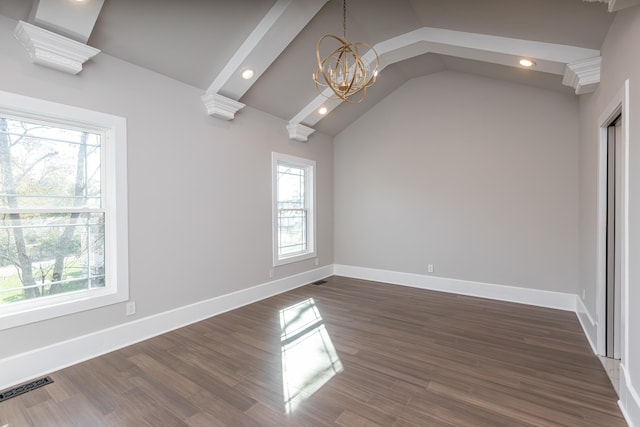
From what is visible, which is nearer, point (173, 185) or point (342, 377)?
point (342, 377)

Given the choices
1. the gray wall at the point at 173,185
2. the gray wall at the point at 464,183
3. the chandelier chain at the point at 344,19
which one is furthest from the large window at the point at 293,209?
the chandelier chain at the point at 344,19

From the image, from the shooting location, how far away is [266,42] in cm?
323

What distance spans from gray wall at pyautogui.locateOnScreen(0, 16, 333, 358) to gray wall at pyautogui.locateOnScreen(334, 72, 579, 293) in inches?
73.6

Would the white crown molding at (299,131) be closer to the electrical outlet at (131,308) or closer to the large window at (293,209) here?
the large window at (293,209)

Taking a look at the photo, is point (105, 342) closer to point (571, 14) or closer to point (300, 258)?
point (300, 258)

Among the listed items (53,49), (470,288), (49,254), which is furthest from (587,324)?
(53,49)

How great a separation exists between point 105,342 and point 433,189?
455 cm

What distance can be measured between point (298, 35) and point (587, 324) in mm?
4349

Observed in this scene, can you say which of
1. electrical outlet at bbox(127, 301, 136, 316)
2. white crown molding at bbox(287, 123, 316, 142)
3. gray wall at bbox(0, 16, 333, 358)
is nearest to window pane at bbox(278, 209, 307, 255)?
gray wall at bbox(0, 16, 333, 358)

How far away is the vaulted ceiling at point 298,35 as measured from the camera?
98.3 inches

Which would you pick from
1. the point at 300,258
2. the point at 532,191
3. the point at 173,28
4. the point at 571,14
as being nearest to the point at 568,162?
the point at 532,191

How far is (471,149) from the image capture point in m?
4.57

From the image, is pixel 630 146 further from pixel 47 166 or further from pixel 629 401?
pixel 47 166

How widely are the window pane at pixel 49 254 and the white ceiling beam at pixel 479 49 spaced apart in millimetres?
3780
